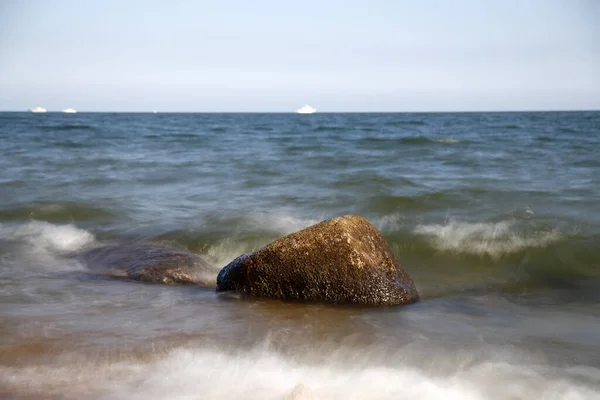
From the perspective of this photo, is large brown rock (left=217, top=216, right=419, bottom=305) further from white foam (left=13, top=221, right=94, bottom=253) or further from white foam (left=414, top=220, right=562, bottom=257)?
white foam (left=13, top=221, right=94, bottom=253)

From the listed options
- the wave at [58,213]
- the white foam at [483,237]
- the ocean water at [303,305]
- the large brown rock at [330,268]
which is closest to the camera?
the ocean water at [303,305]

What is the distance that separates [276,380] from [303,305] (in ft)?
4.72

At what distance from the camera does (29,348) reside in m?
4.06

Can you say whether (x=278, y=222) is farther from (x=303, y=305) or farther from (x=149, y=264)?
(x=303, y=305)

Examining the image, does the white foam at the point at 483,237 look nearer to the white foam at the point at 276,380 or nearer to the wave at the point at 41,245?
the white foam at the point at 276,380

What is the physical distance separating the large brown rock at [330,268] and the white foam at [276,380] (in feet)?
3.94

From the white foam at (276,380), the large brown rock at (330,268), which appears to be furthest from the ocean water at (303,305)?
the large brown rock at (330,268)

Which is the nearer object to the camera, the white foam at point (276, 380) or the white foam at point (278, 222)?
the white foam at point (276, 380)

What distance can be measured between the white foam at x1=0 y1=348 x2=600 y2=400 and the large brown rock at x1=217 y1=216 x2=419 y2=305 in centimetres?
120

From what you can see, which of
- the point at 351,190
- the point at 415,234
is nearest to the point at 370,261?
the point at 415,234

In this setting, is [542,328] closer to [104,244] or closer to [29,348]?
[29,348]

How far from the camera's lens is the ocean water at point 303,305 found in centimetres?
379

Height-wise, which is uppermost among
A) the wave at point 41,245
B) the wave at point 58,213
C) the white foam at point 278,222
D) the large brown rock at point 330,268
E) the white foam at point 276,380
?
the large brown rock at point 330,268

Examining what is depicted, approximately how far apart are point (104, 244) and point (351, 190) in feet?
17.6
